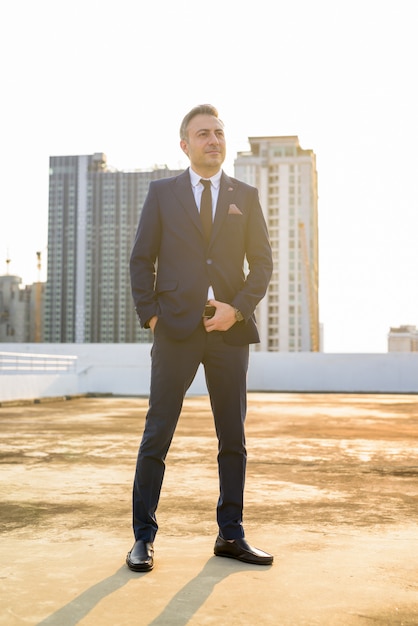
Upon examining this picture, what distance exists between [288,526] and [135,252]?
4.22 feet

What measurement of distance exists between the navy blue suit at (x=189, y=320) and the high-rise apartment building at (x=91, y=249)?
97260 mm

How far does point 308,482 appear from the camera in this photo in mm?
3936

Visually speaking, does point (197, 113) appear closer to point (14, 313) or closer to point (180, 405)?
point (180, 405)

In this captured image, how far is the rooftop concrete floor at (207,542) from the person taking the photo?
5.66 feet

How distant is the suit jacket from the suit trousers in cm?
6

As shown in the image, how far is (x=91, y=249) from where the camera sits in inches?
4003

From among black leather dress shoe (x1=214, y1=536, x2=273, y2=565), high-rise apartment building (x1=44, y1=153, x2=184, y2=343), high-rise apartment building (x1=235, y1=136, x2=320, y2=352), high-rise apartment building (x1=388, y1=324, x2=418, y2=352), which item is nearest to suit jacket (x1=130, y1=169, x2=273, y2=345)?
black leather dress shoe (x1=214, y1=536, x2=273, y2=565)

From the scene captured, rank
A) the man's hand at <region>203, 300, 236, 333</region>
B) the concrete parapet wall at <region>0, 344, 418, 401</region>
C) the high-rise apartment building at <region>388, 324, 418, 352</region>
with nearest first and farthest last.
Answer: the man's hand at <region>203, 300, 236, 333</region>, the concrete parapet wall at <region>0, 344, 418, 401</region>, the high-rise apartment building at <region>388, 324, 418, 352</region>

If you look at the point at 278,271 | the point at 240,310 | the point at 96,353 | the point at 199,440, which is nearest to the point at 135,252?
the point at 240,310

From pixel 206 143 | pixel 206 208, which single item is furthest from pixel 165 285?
pixel 206 143

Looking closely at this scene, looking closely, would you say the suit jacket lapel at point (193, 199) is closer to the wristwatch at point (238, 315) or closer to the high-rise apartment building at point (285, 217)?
the wristwatch at point (238, 315)

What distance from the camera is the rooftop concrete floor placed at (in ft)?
5.66

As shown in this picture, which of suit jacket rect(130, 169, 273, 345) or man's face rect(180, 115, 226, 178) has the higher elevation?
man's face rect(180, 115, 226, 178)

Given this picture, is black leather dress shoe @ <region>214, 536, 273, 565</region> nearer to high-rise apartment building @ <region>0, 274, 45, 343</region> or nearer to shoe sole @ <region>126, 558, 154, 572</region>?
shoe sole @ <region>126, 558, 154, 572</region>
